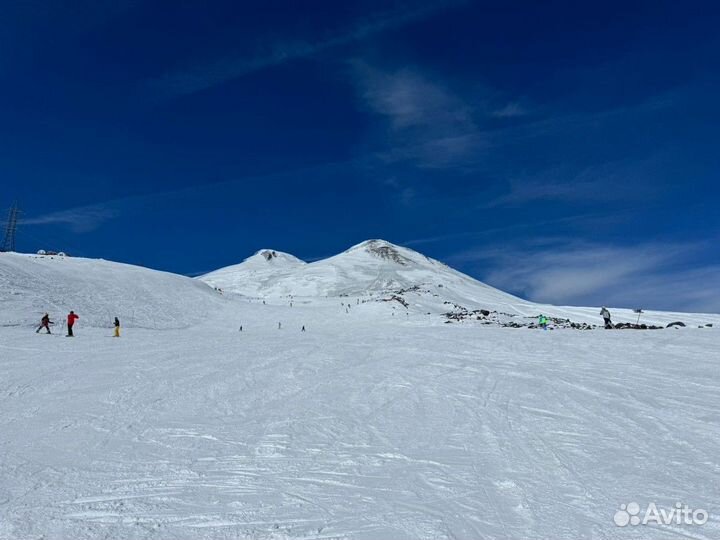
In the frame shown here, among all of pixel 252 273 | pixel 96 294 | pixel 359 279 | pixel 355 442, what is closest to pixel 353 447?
pixel 355 442

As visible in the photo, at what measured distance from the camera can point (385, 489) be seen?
7.02 m

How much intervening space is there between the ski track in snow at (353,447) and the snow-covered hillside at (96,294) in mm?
20357

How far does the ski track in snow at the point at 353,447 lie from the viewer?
238 inches

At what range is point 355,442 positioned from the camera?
30.8 feet

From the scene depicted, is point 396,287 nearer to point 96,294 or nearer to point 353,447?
point 96,294

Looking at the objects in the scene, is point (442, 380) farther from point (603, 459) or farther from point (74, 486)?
point (74, 486)

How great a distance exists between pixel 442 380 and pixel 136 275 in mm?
52142

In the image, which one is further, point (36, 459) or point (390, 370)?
point (390, 370)

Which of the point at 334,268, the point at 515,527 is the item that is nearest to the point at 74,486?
the point at 515,527

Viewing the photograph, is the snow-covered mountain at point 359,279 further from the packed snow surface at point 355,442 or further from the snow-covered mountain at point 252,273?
the packed snow surface at point 355,442
